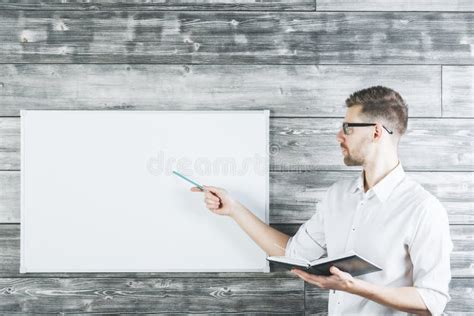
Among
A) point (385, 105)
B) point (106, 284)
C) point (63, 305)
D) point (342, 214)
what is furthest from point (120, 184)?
point (385, 105)

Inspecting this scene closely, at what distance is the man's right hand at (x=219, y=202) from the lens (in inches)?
62.1

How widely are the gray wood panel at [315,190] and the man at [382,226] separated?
151 millimetres

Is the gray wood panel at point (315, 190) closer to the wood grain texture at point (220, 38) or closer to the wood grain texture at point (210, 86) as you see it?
the wood grain texture at point (210, 86)

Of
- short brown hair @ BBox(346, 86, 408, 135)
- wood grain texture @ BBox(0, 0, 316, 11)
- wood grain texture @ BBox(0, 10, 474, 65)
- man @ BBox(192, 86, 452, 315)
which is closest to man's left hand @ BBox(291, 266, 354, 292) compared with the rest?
man @ BBox(192, 86, 452, 315)

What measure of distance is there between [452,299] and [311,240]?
585 millimetres

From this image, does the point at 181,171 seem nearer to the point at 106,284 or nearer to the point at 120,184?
the point at 120,184

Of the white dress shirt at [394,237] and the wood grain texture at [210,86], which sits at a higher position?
the wood grain texture at [210,86]

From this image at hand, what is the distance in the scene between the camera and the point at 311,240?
1522 millimetres

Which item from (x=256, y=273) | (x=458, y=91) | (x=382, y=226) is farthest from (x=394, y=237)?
(x=458, y=91)

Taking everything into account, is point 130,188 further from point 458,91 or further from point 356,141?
point 458,91

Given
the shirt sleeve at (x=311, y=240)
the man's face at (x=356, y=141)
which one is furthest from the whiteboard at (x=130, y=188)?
the man's face at (x=356, y=141)

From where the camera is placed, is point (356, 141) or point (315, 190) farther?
point (315, 190)

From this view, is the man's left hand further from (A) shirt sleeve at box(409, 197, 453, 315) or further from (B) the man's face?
(B) the man's face

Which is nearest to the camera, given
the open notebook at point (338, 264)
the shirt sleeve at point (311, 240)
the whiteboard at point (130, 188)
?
the open notebook at point (338, 264)
